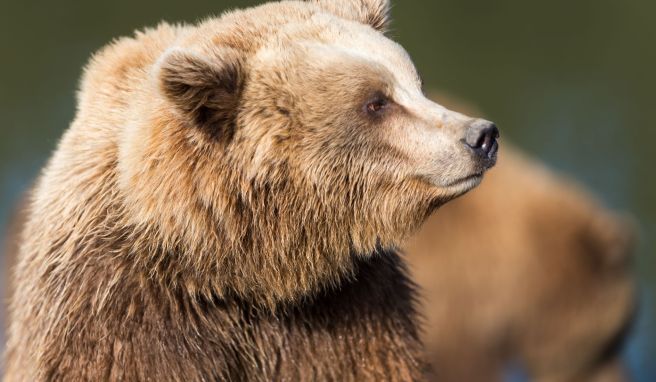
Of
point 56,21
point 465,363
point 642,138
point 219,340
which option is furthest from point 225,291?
point 56,21

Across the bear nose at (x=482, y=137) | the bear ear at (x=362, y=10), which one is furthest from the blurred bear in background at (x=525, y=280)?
the bear nose at (x=482, y=137)

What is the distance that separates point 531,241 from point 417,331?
520cm

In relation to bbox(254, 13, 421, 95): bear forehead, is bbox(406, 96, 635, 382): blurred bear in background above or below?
below

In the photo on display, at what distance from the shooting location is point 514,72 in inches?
765

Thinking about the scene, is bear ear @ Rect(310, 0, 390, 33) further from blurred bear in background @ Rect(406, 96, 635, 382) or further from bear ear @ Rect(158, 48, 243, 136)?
blurred bear in background @ Rect(406, 96, 635, 382)

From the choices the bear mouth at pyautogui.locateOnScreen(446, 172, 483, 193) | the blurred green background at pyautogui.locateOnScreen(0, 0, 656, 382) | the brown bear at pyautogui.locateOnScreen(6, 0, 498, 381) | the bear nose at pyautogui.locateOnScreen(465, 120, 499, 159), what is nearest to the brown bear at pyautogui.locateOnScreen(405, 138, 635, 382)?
the blurred green background at pyautogui.locateOnScreen(0, 0, 656, 382)

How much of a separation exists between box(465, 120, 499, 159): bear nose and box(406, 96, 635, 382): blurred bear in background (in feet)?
16.6

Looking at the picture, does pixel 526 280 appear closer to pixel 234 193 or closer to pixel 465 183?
pixel 465 183

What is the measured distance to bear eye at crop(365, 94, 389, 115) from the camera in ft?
16.4

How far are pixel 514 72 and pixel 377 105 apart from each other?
48.2 feet

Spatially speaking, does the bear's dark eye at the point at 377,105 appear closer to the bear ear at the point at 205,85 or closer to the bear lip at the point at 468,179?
the bear lip at the point at 468,179

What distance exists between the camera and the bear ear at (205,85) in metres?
4.75

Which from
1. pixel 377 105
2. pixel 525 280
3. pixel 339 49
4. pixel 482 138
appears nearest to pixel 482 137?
pixel 482 138

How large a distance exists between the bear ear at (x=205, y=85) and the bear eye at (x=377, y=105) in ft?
1.55
